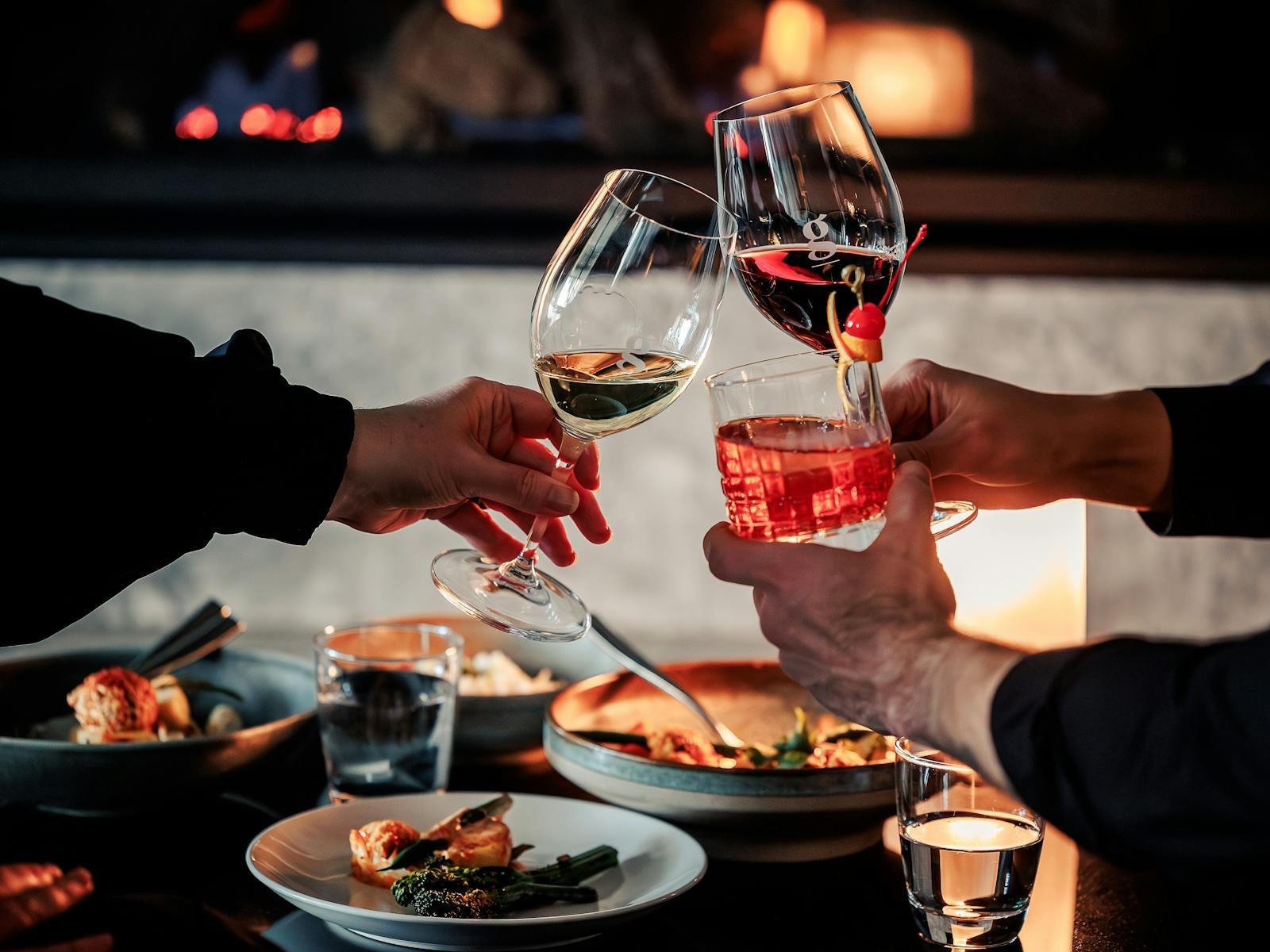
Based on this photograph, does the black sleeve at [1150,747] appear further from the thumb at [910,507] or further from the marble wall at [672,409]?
the marble wall at [672,409]

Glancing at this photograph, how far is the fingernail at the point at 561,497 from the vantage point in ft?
3.62

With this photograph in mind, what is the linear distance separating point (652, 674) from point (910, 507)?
0.52 metres

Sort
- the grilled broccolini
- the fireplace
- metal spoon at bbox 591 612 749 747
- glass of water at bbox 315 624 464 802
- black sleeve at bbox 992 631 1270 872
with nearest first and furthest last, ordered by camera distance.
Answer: black sleeve at bbox 992 631 1270 872
the grilled broccolini
glass of water at bbox 315 624 464 802
metal spoon at bbox 591 612 749 747
the fireplace

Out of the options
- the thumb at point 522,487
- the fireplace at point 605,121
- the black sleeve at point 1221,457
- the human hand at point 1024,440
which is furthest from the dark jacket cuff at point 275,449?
the fireplace at point 605,121

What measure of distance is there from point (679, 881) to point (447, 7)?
6.14 feet

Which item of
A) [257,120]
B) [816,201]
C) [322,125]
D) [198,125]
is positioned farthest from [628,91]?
[816,201]

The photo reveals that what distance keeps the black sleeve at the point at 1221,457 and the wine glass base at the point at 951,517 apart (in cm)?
33

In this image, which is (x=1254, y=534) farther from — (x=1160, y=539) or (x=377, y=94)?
(x=377, y=94)

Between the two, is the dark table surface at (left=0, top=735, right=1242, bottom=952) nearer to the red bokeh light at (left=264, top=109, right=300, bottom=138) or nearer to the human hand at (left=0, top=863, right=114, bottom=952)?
the human hand at (left=0, top=863, right=114, bottom=952)

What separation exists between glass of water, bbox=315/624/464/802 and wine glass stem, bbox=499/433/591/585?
0.14 meters

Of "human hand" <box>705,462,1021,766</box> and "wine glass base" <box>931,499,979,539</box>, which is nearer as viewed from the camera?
"human hand" <box>705,462,1021,766</box>

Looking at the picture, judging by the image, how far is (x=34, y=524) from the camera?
41.8 inches

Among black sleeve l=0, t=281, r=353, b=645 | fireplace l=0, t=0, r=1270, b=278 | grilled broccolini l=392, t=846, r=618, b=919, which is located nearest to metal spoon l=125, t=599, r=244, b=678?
black sleeve l=0, t=281, r=353, b=645

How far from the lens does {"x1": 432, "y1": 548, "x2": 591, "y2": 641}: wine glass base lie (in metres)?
1.01
